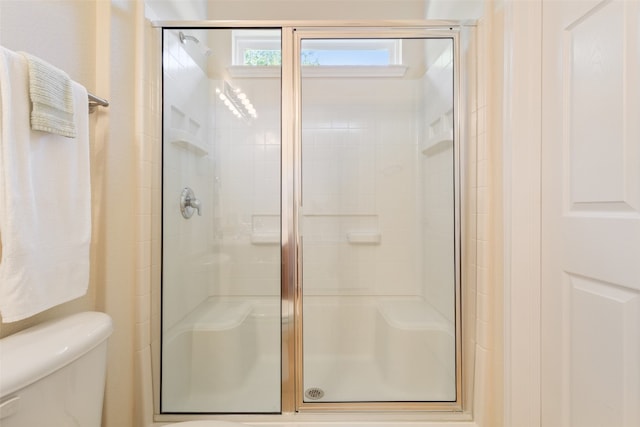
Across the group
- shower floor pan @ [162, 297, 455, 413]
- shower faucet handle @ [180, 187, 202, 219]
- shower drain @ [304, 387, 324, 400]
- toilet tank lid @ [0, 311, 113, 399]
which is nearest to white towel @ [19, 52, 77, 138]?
toilet tank lid @ [0, 311, 113, 399]

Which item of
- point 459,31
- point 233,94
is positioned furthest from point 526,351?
point 233,94

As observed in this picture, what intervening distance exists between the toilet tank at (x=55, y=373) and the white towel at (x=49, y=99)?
530 mm

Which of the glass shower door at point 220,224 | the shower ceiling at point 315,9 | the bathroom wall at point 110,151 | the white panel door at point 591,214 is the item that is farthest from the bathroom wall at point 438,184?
the bathroom wall at point 110,151

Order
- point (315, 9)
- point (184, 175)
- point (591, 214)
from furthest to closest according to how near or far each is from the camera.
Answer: point (315, 9), point (184, 175), point (591, 214)

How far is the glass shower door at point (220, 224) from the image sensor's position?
1410 millimetres

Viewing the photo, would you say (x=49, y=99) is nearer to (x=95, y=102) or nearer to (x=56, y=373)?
(x=95, y=102)

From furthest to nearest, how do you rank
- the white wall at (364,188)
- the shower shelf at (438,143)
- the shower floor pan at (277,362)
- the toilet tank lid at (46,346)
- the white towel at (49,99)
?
the white wall at (364,188)
the shower shelf at (438,143)
the shower floor pan at (277,362)
the white towel at (49,99)
the toilet tank lid at (46,346)

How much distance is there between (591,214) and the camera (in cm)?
88

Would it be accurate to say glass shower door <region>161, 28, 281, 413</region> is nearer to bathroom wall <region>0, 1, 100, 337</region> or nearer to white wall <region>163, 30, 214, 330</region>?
white wall <region>163, 30, 214, 330</region>

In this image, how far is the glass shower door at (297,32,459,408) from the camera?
1.46 meters

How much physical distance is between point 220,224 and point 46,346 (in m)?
0.97

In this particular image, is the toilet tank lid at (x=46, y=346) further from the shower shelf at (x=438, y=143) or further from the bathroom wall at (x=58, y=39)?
the shower shelf at (x=438, y=143)

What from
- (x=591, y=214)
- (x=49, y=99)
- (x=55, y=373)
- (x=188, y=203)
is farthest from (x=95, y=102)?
(x=591, y=214)

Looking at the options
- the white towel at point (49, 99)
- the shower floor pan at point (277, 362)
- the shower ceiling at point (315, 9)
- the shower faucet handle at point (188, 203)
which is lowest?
the shower floor pan at point (277, 362)
